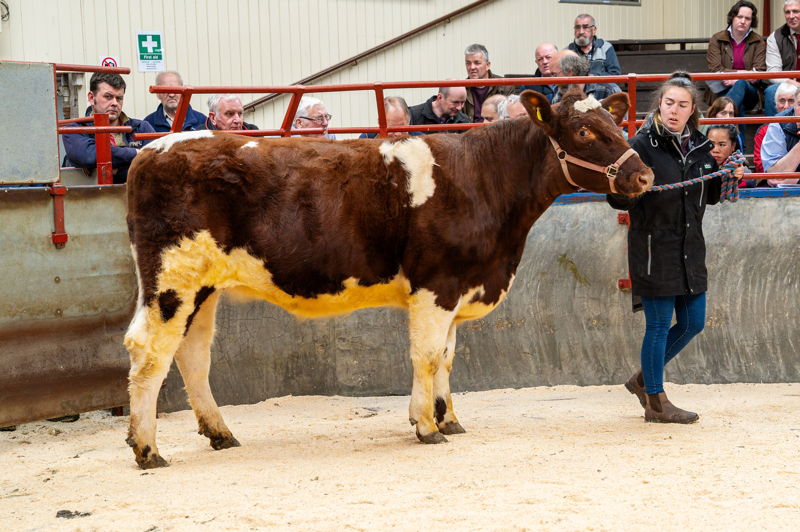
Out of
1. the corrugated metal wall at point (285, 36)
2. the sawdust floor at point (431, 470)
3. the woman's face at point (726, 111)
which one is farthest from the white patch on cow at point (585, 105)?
the corrugated metal wall at point (285, 36)

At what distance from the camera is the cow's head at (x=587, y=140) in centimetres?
641

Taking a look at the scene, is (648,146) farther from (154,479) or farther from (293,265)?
(154,479)

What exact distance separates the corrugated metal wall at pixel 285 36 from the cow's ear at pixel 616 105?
682cm

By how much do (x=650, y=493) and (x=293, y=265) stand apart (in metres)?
2.42

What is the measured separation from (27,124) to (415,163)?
2.56 metres

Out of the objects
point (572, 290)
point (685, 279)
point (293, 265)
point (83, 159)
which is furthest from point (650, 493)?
point (83, 159)

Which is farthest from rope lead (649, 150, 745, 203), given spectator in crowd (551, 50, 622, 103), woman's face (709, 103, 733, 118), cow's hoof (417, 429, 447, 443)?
woman's face (709, 103, 733, 118)

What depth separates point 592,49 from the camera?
38.9 feet

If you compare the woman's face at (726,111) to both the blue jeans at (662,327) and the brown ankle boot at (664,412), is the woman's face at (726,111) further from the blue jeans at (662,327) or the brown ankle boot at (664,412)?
the brown ankle boot at (664,412)

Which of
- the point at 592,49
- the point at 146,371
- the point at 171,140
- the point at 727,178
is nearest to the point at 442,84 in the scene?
the point at 727,178

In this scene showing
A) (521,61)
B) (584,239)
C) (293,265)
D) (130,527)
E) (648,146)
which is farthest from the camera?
(521,61)

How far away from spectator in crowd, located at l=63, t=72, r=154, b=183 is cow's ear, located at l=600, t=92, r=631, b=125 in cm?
336

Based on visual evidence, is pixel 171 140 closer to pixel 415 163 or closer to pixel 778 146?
pixel 415 163

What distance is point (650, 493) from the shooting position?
5.29 meters
